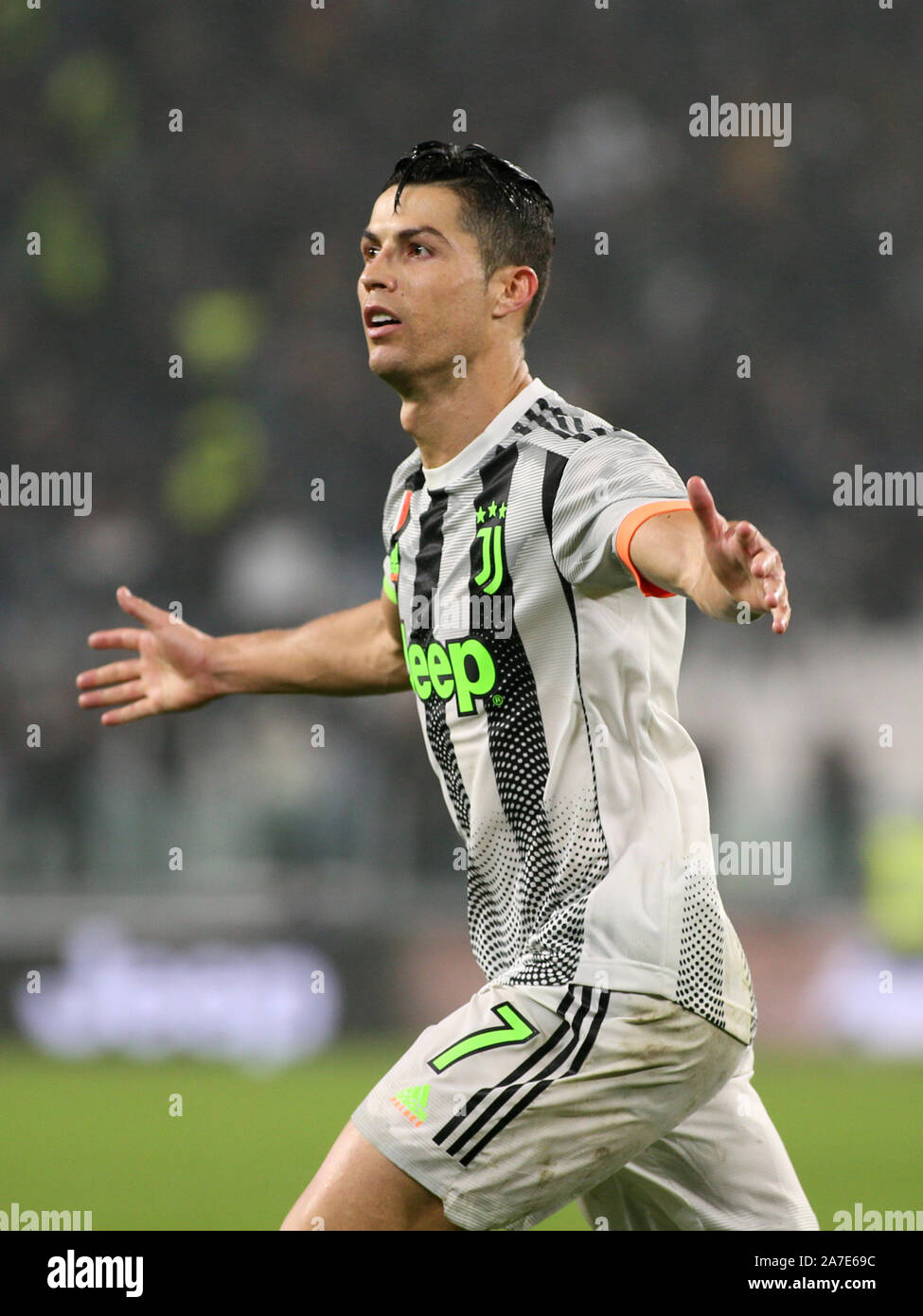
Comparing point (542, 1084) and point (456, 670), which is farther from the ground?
point (456, 670)

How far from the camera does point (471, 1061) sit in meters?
3.05

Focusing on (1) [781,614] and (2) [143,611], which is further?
(2) [143,611]

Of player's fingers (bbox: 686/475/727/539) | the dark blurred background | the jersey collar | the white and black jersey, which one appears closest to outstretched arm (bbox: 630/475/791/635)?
player's fingers (bbox: 686/475/727/539)

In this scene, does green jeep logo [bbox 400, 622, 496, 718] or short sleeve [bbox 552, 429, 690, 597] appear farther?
green jeep logo [bbox 400, 622, 496, 718]

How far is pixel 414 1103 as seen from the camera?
119 inches

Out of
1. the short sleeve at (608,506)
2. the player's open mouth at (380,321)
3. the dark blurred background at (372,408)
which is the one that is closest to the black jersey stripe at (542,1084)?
the short sleeve at (608,506)

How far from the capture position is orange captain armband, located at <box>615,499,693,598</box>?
2.93 metres

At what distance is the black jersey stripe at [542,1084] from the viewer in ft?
9.86

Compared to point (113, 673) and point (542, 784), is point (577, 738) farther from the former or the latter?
point (113, 673)

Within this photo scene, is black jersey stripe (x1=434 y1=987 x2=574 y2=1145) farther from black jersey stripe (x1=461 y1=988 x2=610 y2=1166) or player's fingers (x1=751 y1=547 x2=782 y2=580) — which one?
player's fingers (x1=751 y1=547 x2=782 y2=580)

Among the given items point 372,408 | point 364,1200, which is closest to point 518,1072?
point 364,1200

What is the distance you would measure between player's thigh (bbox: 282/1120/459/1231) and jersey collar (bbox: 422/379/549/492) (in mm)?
1294

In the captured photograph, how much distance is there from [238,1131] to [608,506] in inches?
211

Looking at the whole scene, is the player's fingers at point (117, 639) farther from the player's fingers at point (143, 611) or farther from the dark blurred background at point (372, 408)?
the dark blurred background at point (372, 408)
